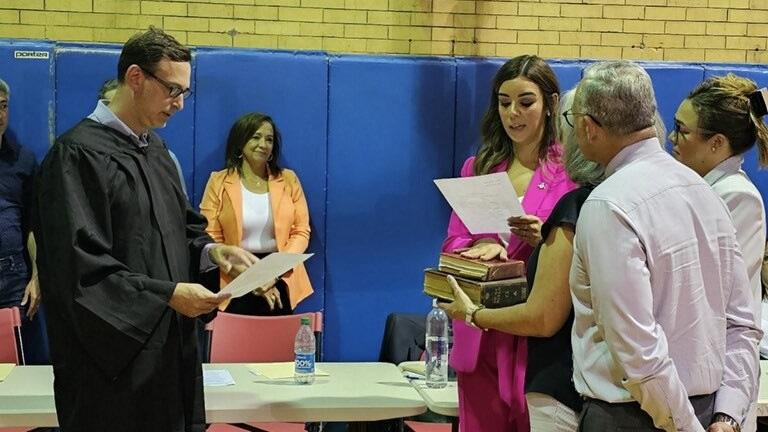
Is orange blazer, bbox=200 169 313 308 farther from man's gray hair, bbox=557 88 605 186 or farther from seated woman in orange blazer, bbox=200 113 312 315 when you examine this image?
man's gray hair, bbox=557 88 605 186

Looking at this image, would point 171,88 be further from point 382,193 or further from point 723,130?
point 382,193

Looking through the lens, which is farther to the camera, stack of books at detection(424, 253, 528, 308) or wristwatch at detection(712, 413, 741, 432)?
stack of books at detection(424, 253, 528, 308)

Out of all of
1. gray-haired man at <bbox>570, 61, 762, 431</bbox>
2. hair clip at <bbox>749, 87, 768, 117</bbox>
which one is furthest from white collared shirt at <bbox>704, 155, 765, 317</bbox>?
gray-haired man at <bbox>570, 61, 762, 431</bbox>

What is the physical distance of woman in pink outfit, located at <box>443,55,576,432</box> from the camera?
111 inches

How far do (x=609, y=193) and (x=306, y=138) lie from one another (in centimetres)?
389

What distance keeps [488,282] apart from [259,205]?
2892 mm

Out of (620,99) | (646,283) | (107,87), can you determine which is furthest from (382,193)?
(646,283)

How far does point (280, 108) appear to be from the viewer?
5609mm

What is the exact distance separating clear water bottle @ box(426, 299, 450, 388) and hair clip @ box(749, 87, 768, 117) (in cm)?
125

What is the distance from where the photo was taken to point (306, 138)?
18.5ft

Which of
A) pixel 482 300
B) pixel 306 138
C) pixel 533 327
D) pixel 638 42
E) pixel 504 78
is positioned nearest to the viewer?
pixel 533 327

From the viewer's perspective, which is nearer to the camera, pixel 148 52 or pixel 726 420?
pixel 726 420

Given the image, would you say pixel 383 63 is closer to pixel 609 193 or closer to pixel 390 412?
pixel 390 412

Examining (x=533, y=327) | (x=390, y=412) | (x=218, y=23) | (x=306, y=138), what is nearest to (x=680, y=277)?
(x=533, y=327)
